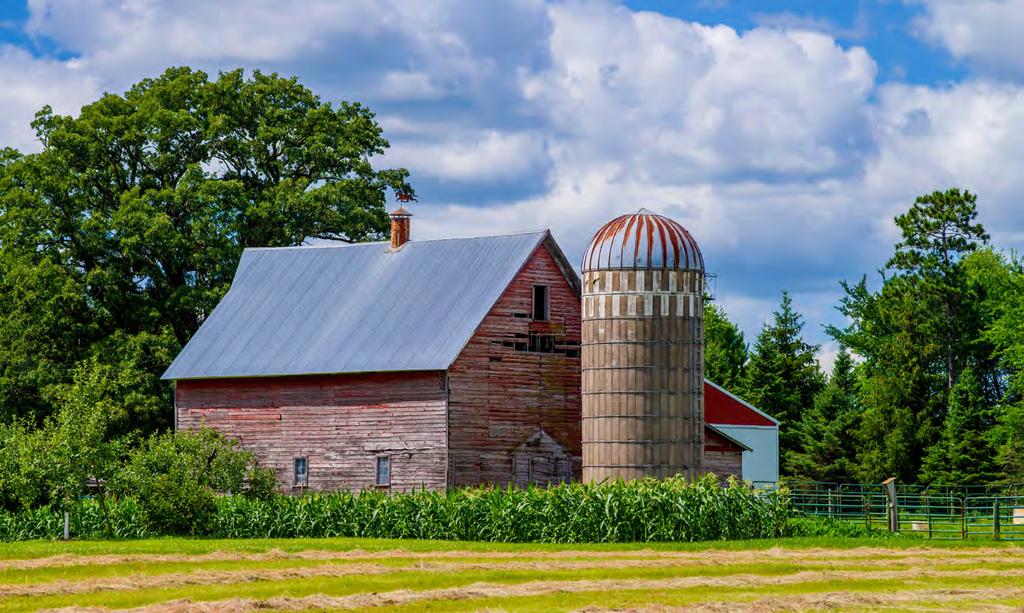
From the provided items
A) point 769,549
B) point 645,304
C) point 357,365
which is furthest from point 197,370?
point 769,549

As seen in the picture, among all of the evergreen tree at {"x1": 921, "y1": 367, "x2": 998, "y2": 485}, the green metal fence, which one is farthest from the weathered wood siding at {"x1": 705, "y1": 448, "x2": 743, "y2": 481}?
the evergreen tree at {"x1": 921, "y1": 367, "x2": 998, "y2": 485}

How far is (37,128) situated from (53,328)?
7.60 meters

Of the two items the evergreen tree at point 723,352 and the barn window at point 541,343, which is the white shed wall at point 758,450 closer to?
the barn window at point 541,343

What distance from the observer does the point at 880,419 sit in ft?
219

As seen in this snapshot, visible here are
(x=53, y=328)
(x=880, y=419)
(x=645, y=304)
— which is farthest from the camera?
(x=880, y=419)

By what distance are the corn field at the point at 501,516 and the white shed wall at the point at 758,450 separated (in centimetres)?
1330

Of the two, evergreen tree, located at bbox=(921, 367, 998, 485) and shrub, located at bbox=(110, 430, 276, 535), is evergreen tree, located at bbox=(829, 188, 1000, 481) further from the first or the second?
shrub, located at bbox=(110, 430, 276, 535)

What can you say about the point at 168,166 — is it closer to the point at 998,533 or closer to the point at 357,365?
the point at 357,365

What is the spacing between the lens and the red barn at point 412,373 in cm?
4847

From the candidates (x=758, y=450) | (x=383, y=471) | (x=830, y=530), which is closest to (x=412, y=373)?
(x=383, y=471)

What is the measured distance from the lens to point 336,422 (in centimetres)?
5050

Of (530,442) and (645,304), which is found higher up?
(645,304)

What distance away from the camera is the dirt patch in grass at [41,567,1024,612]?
24.4 meters

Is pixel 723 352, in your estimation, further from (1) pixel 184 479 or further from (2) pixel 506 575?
(2) pixel 506 575
